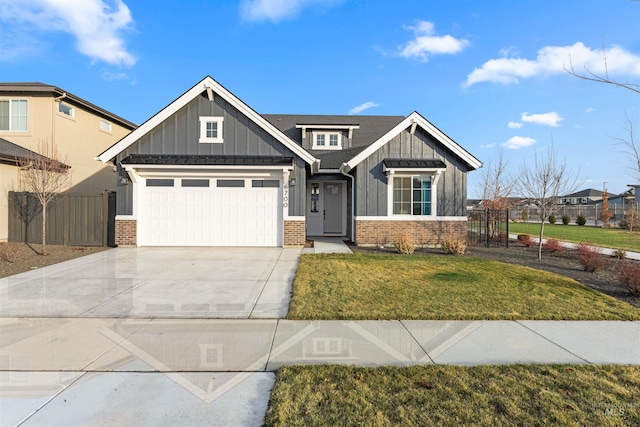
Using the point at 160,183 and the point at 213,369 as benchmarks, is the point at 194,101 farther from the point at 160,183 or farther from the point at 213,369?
the point at 213,369

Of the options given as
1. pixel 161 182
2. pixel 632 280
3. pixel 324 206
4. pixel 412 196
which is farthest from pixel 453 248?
pixel 161 182

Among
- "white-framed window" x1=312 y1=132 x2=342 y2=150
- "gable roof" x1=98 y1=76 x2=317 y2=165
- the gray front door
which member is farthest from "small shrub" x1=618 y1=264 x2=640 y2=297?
"white-framed window" x1=312 y1=132 x2=342 y2=150

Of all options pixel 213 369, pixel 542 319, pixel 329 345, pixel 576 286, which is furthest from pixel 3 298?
pixel 576 286

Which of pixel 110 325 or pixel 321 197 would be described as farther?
pixel 321 197

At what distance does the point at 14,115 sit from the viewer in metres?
15.3

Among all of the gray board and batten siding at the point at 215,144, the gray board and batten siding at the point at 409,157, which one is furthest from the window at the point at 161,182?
the gray board and batten siding at the point at 409,157

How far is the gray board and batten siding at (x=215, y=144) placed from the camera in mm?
12578

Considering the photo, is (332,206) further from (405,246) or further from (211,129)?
(211,129)

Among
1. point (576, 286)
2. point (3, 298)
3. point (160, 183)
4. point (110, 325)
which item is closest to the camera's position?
point (110, 325)

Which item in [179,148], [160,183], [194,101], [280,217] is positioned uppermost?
[194,101]

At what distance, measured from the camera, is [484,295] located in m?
6.37

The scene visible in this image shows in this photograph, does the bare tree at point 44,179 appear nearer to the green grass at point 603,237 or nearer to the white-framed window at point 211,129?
the white-framed window at point 211,129

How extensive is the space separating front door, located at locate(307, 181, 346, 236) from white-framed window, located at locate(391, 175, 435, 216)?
353 centimetres

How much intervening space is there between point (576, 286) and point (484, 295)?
2.61 meters
